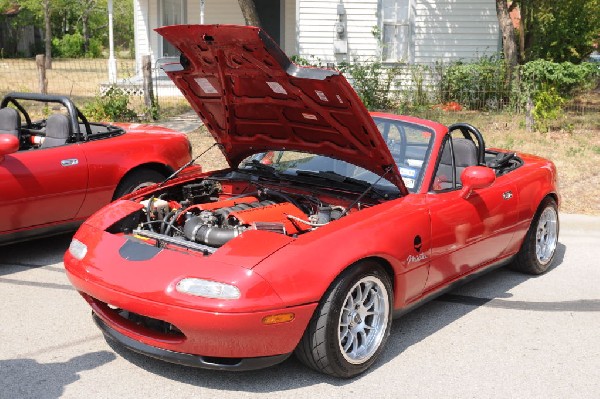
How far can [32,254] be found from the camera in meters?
6.63

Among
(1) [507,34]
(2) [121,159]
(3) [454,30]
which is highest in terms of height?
(3) [454,30]

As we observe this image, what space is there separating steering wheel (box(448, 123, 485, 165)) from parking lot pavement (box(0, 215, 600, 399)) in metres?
1.04

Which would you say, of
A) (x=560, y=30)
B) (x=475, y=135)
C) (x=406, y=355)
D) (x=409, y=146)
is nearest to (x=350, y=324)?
(x=406, y=355)

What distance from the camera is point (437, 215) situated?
464 centimetres

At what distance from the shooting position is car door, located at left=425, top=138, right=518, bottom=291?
184 inches

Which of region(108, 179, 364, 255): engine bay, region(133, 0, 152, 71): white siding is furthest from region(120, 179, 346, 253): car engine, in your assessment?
region(133, 0, 152, 71): white siding

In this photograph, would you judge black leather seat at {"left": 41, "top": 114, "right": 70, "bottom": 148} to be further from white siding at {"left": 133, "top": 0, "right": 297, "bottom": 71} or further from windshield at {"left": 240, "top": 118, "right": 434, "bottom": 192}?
white siding at {"left": 133, "top": 0, "right": 297, "bottom": 71}

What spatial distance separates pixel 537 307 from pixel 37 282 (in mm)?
3882

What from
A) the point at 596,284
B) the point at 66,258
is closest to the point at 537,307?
the point at 596,284

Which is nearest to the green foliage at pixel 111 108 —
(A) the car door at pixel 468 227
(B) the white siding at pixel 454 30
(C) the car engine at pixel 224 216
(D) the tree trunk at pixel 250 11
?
(D) the tree trunk at pixel 250 11

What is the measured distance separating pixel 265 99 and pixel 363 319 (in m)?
1.69

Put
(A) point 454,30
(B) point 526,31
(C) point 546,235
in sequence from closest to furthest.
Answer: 1. (C) point 546,235
2. (A) point 454,30
3. (B) point 526,31

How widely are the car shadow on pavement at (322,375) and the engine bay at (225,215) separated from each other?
70 cm

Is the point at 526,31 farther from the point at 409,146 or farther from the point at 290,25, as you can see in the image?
the point at 409,146
